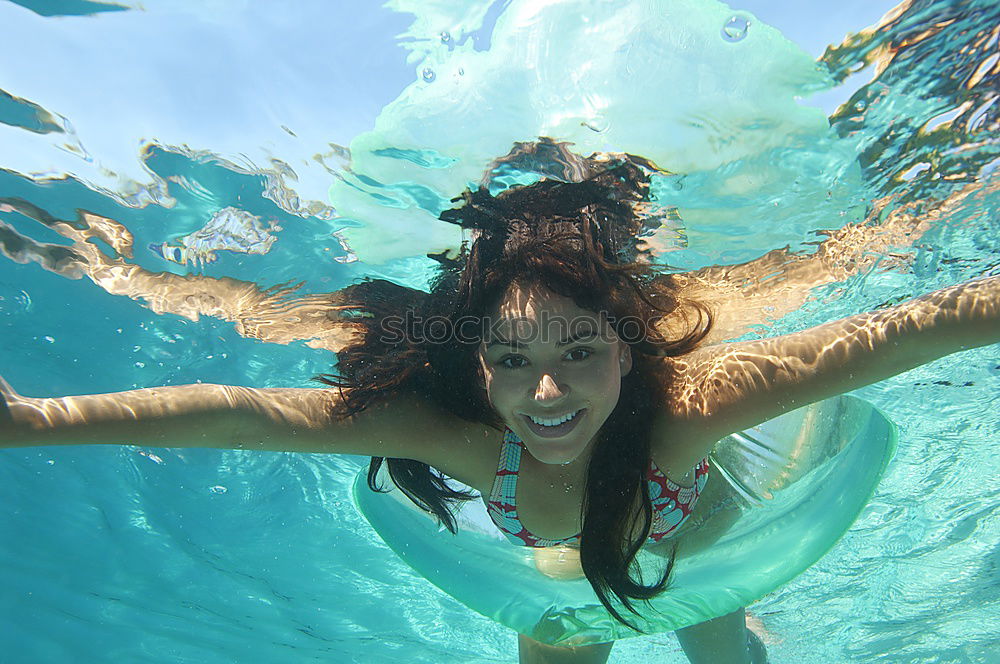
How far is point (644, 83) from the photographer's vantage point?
4828 millimetres

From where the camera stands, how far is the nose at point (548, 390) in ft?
11.4

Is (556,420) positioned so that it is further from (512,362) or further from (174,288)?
(174,288)

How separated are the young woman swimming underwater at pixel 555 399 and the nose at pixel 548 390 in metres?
0.01

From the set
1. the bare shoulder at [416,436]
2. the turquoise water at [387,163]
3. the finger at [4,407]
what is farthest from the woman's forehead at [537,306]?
the finger at [4,407]

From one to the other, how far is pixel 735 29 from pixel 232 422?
4.68 meters

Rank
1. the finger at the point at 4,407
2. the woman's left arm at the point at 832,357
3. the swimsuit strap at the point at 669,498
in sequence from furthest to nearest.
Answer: the swimsuit strap at the point at 669,498 < the woman's left arm at the point at 832,357 < the finger at the point at 4,407

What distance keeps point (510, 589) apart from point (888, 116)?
585 centimetres

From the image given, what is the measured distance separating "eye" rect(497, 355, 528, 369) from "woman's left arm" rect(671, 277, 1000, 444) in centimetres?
126

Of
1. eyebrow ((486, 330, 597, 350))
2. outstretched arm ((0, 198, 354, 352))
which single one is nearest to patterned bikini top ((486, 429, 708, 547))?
eyebrow ((486, 330, 597, 350))

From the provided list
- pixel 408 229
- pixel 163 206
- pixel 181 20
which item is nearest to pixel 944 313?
pixel 408 229

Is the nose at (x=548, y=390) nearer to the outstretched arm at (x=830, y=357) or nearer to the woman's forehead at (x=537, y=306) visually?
the woman's forehead at (x=537, y=306)

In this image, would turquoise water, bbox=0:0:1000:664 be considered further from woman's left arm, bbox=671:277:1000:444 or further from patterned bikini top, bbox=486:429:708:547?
patterned bikini top, bbox=486:429:708:547

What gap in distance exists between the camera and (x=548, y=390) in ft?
11.4

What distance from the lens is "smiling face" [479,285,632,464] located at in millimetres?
3559
